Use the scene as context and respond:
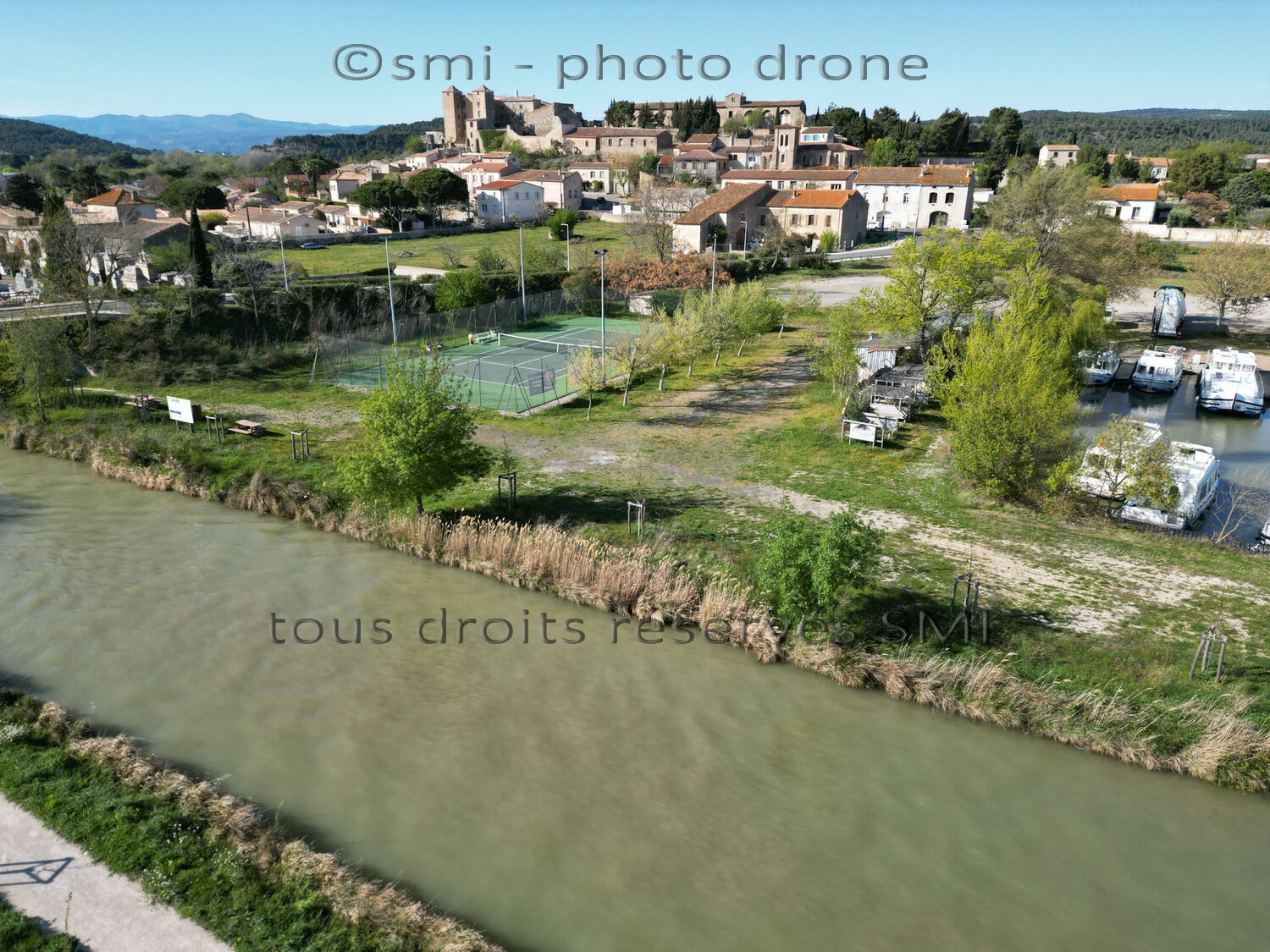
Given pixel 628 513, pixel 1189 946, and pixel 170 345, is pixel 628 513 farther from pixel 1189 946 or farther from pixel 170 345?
pixel 170 345

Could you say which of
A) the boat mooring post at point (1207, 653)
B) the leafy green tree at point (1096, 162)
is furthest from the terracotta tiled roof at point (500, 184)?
the boat mooring post at point (1207, 653)

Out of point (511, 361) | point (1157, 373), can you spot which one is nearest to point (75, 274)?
point (511, 361)

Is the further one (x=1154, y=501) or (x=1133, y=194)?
(x=1133, y=194)

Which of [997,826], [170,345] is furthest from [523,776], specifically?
[170,345]

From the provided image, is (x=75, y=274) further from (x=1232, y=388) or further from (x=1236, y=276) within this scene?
(x=1236, y=276)

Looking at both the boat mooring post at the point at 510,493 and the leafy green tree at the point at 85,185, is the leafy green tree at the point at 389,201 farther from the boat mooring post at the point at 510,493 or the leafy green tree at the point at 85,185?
the boat mooring post at the point at 510,493

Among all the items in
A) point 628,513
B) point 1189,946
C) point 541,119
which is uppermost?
point 541,119
